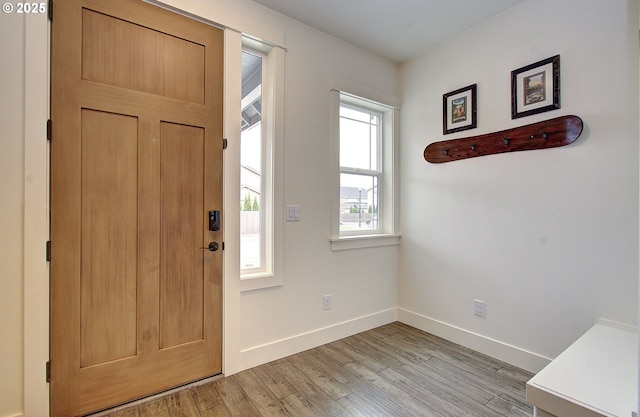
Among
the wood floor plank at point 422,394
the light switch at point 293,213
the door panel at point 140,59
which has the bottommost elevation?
the wood floor plank at point 422,394

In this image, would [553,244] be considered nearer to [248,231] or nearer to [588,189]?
[588,189]

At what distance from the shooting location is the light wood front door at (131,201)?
162 centimetres

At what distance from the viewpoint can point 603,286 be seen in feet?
6.18

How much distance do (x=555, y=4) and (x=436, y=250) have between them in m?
2.07

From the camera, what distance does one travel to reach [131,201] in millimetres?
1793

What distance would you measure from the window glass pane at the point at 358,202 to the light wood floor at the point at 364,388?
1.16 m

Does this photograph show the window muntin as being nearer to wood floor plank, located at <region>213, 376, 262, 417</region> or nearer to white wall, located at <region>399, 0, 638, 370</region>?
wood floor plank, located at <region>213, 376, 262, 417</region>

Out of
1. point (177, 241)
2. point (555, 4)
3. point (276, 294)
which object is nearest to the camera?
point (177, 241)

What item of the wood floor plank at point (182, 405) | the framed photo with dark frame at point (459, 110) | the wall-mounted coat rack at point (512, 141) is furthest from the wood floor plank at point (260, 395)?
the framed photo with dark frame at point (459, 110)

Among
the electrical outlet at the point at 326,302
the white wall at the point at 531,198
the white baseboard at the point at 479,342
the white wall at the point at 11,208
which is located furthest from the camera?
the electrical outlet at the point at 326,302

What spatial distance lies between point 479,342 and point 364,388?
117 centimetres

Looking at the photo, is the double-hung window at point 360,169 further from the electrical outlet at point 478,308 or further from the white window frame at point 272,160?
the electrical outlet at point 478,308

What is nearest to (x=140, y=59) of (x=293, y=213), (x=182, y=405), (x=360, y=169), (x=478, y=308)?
(x=293, y=213)

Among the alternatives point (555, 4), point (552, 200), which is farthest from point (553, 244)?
point (555, 4)
